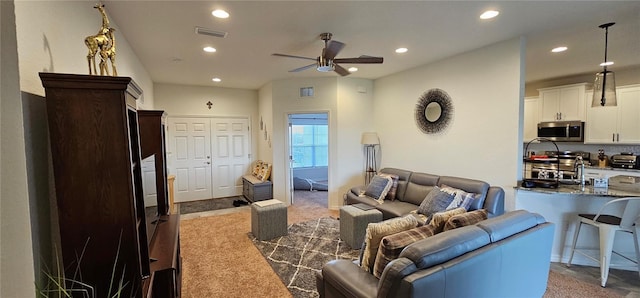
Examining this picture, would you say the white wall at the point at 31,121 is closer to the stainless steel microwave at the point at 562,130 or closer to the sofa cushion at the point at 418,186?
the sofa cushion at the point at 418,186

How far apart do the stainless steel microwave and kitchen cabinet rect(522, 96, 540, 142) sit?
5.2 inches

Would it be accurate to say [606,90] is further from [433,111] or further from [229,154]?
[229,154]

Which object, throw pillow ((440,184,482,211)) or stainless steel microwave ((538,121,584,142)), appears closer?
throw pillow ((440,184,482,211))

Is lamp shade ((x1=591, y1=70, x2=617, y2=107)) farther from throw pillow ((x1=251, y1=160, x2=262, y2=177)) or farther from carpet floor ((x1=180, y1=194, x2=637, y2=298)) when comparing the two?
throw pillow ((x1=251, y1=160, x2=262, y2=177))

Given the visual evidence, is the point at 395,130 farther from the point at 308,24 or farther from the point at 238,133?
the point at 238,133

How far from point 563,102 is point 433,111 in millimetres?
3220

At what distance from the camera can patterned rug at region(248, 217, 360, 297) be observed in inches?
111

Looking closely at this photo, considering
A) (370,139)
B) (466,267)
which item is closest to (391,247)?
(466,267)

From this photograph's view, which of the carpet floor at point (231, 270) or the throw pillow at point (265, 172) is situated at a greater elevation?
the throw pillow at point (265, 172)

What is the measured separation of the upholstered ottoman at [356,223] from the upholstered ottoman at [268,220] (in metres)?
0.91

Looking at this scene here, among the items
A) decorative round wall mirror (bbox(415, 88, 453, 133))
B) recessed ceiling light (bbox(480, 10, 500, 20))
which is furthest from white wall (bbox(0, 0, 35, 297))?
decorative round wall mirror (bbox(415, 88, 453, 133))

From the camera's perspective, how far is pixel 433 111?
449 cm

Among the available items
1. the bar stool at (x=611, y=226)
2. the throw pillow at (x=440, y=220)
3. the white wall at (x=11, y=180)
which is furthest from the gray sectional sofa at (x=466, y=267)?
the white wall at (x=11, y=180)

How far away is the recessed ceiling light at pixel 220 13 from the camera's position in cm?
256
